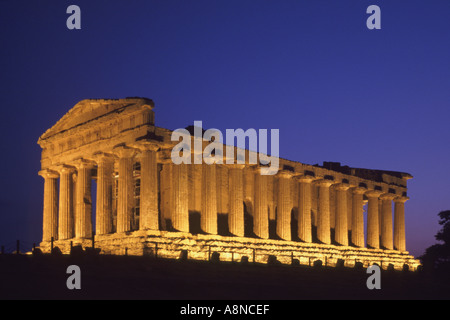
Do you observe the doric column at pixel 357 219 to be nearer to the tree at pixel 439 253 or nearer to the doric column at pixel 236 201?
the tree at pixel 439 253

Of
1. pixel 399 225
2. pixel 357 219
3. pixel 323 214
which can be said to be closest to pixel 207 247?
pixel 323 214

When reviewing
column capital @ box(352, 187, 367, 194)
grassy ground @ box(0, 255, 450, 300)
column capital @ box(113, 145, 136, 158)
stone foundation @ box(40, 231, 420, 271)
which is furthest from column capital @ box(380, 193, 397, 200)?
column capital @ box(113, 145, 136, 158)

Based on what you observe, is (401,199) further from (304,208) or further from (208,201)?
(208,201)

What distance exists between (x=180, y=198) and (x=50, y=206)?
1319cm

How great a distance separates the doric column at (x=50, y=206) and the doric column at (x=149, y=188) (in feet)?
40.7

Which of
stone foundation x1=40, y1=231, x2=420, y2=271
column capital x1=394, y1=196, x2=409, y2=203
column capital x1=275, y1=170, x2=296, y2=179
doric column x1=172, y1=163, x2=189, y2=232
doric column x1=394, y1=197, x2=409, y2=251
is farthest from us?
column capital x1=394, y1=196, x2=409, y2=203

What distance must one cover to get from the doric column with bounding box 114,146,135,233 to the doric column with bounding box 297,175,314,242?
67.9 ft

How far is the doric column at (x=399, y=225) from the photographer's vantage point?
83.0 metres

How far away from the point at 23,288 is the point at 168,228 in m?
23.5

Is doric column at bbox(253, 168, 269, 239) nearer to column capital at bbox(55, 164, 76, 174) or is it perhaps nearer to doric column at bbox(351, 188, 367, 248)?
doric column at bbox(351, 188, 367, 248)

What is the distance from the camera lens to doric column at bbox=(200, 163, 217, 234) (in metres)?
58.5

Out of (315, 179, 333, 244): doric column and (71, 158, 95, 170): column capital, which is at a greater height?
(71, 158, 95, 170): column capital

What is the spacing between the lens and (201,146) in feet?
192

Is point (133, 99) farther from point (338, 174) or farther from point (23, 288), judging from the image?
point (338, 174)
